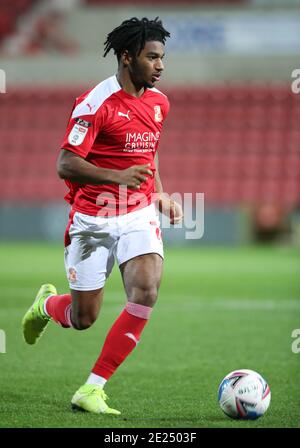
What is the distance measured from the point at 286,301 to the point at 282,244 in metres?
8.93

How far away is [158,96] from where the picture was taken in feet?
18.6

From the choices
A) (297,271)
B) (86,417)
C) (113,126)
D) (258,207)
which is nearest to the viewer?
(86,417)

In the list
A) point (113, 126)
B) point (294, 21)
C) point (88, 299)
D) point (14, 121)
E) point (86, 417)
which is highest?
point (294, 21)

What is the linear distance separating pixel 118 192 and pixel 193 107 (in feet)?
54.5

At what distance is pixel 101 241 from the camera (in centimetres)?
541

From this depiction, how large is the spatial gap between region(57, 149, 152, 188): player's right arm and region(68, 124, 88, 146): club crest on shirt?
0.06 meters

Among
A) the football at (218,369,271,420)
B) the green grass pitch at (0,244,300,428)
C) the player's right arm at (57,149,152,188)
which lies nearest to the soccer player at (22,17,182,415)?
the player's right arm at (57,149,152,188)

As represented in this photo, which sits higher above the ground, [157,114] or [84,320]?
[157,114]

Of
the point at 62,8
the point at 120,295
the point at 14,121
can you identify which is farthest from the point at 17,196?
the point at 120,295

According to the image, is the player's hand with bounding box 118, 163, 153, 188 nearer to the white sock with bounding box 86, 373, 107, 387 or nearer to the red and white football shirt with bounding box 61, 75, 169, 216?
the red and white football shirt with bounding box 61, 75, 169, 216

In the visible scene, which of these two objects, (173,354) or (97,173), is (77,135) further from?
(173,354)

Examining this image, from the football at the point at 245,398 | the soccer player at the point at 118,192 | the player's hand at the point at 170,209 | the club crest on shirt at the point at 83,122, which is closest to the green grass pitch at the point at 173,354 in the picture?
the football at the point at 245,398

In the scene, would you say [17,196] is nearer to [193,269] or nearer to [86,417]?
[193,269]

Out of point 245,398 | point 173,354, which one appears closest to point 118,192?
point 245,398
